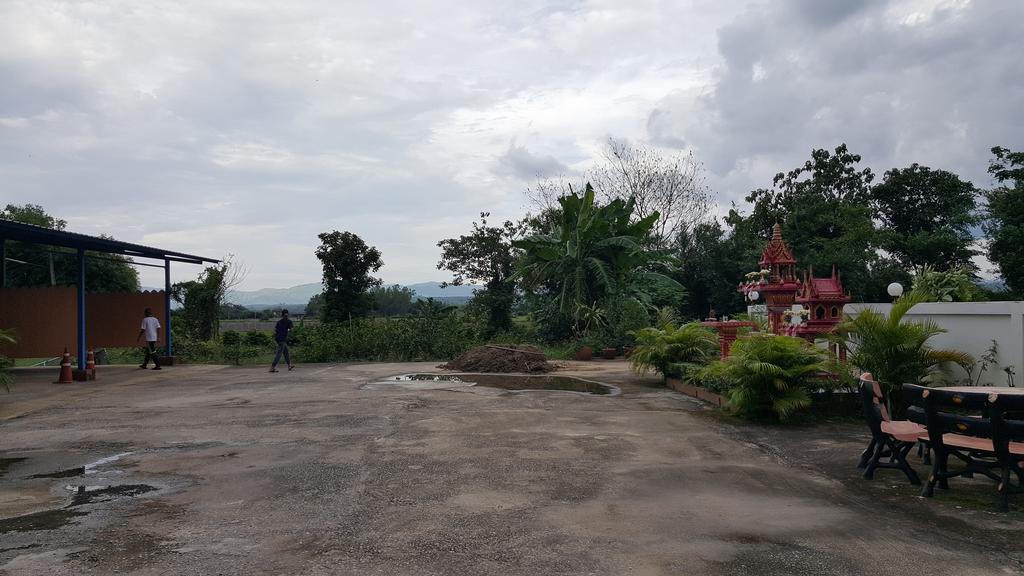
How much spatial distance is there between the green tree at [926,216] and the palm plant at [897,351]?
2337 centimetres

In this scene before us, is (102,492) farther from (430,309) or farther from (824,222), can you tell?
(824,222)

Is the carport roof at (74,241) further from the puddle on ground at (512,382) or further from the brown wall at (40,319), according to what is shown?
the puddle on ground at (512,382)

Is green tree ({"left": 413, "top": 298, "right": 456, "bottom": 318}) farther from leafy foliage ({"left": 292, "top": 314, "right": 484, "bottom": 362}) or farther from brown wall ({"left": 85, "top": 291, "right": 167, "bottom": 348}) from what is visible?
brown wall ({"left": 85, "top": 291, "right": 167, "bottom": 348})

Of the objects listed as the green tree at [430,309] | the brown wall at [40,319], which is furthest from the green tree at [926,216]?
the brown wall at [40,319]

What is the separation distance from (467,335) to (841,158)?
80.2 feet

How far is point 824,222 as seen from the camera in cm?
3114

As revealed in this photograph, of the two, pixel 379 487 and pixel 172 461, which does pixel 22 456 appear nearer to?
pixel 172 461

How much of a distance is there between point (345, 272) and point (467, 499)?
23919 mm

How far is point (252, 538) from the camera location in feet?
16.1

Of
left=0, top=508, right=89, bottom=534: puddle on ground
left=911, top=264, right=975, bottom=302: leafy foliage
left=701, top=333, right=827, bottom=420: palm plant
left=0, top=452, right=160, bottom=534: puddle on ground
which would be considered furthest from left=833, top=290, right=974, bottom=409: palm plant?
left=0, top=508, right=89, bottom=534: puddle on ground

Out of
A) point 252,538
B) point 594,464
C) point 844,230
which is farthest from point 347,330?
point 844,230

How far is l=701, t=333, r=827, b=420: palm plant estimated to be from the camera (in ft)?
29.9

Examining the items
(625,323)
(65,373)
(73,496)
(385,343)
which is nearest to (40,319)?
(65,373)

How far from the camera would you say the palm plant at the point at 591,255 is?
24641 millimetres
